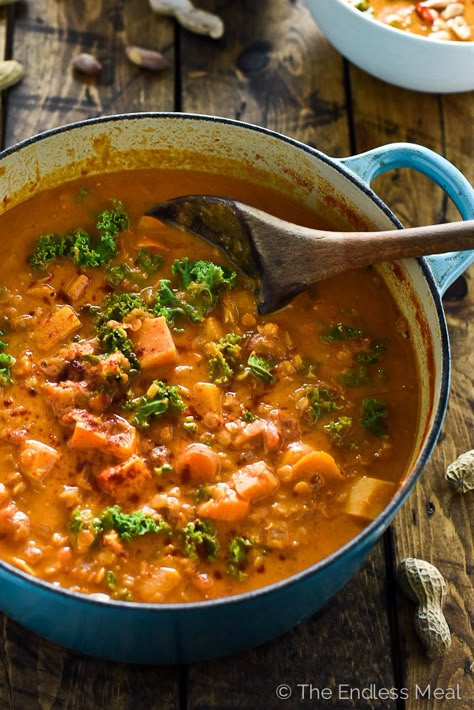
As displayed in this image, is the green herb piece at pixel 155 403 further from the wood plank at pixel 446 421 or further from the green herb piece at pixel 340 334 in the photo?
the wood plank at pixel 446 421

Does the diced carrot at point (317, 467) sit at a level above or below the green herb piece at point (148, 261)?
below

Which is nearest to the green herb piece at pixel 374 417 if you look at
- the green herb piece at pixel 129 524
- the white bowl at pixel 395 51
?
the green herb piece at pixel 129 524

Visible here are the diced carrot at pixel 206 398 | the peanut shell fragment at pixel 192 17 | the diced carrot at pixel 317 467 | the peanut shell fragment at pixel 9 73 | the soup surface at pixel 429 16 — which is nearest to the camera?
the diced carrot at pixel 317 467

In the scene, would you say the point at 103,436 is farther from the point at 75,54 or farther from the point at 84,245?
the point at 75,54

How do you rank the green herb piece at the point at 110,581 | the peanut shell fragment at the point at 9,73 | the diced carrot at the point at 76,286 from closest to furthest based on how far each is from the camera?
the green herb piece at the point at 110,581 < the diced carrot at the point at 76,286 < the peanut shell fragment at the point at 9,73

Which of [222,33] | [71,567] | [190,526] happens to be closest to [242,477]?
[190,526]

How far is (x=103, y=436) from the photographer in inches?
122

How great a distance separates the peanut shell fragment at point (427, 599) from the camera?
314cm

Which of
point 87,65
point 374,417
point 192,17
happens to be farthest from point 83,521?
point 192,17

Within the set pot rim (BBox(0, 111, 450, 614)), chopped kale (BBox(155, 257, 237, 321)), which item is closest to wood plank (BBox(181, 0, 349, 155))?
pot rim (BBox(0, 111, 450, 614))

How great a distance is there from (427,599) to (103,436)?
1.17 m

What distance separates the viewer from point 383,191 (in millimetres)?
4129

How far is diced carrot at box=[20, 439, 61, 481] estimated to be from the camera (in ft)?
10.0

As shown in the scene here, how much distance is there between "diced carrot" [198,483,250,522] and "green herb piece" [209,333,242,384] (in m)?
0.41
